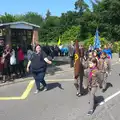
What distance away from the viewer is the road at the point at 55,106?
9802 mm

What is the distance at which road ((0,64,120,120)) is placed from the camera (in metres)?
9.80

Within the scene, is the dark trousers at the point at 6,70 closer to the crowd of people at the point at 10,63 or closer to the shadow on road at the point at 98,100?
the crowd of people at the point at 10,63

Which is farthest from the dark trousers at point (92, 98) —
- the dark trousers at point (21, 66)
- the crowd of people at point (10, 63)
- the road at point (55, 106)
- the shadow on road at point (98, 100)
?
the dark trousers at point (21, 66)

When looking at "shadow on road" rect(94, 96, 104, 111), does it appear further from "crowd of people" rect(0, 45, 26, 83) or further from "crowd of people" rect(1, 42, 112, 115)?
"crowd of people" rect(0, 45, 26, 83)

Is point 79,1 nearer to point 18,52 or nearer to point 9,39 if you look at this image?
point 9,39

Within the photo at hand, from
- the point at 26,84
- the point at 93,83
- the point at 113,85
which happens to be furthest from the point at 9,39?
the point at 93,83

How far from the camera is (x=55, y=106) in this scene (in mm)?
11203

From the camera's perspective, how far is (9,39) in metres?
24.2

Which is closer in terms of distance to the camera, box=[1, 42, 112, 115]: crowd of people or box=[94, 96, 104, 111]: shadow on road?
box=[1, 42, 112, 115]: crowd of people

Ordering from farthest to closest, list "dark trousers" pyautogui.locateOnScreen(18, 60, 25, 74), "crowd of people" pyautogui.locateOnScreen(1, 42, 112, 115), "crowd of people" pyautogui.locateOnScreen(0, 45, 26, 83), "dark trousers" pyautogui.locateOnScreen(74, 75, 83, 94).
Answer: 1. "dark trousers" pyautogui.locateOnScreen(18, 60, 25, 74)
2. "crowd of people" pyautogui.locateOnScreen(0, 45, 26, 83)
3. "dark trousers" pyautogui.locateOnScreen(74, 75, 83, 94)
4. "crowd of people" pyautogui.locateOnScreen(1, 42, 112, 115)

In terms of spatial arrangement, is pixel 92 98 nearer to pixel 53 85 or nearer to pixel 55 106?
pixel 55 106

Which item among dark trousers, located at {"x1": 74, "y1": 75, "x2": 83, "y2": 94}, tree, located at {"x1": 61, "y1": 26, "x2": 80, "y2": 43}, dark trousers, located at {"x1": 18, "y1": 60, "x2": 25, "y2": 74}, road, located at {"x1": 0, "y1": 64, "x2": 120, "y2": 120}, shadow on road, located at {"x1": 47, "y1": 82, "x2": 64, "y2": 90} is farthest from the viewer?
tree, located at {"x1": 61, "y1": 26, "x2": 80, "y2": 43}

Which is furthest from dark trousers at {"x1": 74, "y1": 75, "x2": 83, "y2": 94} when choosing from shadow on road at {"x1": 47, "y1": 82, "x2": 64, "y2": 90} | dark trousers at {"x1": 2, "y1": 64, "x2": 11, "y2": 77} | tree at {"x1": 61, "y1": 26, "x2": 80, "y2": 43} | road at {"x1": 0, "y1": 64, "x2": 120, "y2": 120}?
tree at {"x1": 61, "y1": 26, "x2": 80, "y2": 43}

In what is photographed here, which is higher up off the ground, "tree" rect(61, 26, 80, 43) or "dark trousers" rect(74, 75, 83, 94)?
"dark trousers" rect(74, 75, 83, 94)
